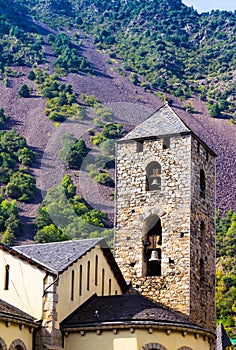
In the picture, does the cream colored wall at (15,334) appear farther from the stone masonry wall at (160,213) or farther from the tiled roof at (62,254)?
the stone masonry wall at (160,213)

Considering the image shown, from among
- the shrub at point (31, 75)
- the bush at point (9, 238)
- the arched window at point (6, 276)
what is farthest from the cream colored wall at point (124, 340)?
the shrub at point (31, 75)

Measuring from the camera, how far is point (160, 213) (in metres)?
40.2

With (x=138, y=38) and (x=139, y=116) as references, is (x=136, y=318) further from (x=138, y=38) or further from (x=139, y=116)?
(x=138, y=38)

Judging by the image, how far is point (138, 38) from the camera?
191375 millimetres

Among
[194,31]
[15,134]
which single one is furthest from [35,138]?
[194,31]

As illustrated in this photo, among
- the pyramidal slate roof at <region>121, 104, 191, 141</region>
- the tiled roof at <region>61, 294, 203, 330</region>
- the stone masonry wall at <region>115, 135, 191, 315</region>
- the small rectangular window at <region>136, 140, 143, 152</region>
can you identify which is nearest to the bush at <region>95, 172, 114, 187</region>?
the pyramidal slate roof at <region>121, 104, 191, 141</region>

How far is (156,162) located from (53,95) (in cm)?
11383

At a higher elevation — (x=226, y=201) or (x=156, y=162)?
(x=226, y=201)

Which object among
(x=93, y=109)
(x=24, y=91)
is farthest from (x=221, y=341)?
(x=24, y=91)

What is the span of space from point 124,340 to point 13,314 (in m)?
3.99

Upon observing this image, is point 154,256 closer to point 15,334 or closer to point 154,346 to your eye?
point 154,346

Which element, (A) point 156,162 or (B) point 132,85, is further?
(B) point 132,85

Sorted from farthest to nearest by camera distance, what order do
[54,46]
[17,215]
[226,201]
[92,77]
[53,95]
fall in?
[54,46]
[92,77]
[53,95]
[226,201]
[17,215]

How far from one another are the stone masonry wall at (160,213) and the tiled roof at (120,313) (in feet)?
8.75
